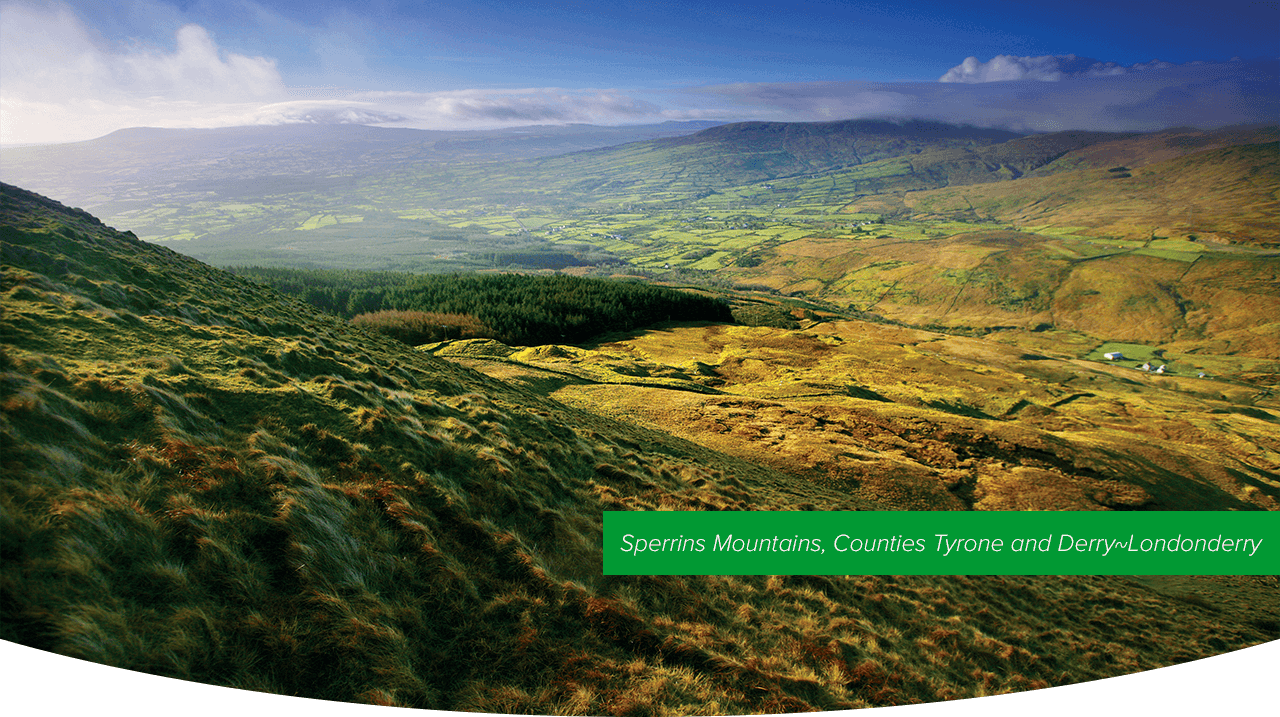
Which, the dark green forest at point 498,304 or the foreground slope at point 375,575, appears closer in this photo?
the foreground slope at point 375,575

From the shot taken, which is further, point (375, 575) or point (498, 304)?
point (498, 304)

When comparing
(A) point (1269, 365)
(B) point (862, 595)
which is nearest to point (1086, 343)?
(A) point (1269, 365)

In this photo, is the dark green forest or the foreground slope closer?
the foreground slope

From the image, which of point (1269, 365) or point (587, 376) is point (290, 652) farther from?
point (1269, 365)

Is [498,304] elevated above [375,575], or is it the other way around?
[498,304]
